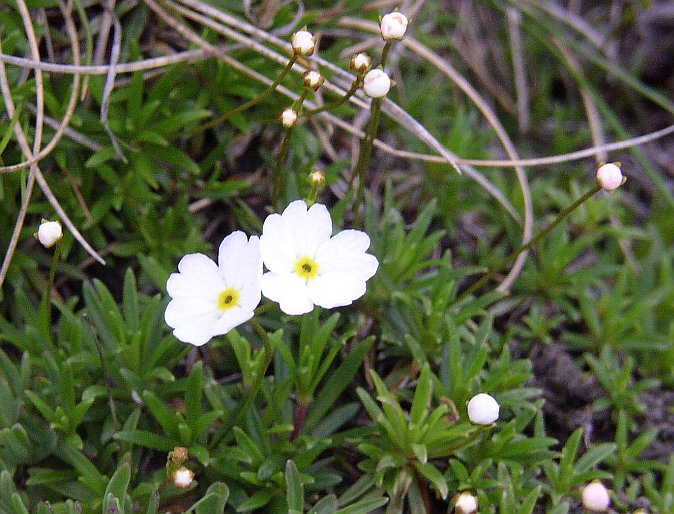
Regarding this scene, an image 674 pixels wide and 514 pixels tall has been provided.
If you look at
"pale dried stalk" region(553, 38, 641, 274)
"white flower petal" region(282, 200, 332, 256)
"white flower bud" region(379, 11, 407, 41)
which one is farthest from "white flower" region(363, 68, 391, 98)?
"pale dried stalk" region(553, 38, 641, 274)

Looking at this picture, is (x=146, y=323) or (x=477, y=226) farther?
(x=477, y=226)

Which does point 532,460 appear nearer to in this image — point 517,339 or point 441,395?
point 441,395

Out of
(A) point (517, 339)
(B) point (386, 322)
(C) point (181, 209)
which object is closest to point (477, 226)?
(A) point (517, 339)

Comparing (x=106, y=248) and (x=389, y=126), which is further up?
(x=389, y=126)

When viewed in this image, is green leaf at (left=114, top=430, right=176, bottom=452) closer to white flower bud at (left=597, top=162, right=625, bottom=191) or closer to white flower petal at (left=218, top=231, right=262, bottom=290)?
white flower petal at (left=218, top=231, right=262, bottom=290)

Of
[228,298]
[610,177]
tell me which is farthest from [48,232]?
[610,177]

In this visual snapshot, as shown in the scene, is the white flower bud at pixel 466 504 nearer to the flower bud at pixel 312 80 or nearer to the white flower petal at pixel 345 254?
the white flower petal at pixel 345 254

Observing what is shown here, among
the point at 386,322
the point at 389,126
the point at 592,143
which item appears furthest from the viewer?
the point at 592,143

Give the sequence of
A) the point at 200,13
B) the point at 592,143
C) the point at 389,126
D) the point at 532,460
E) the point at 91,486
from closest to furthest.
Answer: the point at 91,486
the point at 532,460
the point at 200,13
the point at 389,126
the point at 592,143
